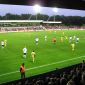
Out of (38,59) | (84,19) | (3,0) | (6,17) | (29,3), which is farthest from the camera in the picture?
(84,19)

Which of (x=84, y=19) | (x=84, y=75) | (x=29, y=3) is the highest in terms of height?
(x=29, y=3)

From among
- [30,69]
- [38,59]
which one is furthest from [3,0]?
[38,59]

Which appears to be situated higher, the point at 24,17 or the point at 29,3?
the point at 29,3

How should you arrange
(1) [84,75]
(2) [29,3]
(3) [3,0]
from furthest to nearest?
(1) [84,75] → (2) [29,3] → (3) [3,0]

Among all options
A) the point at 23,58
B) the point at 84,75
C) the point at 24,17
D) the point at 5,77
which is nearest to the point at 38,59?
the point at 23,58

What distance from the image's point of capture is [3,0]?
6863 millimetres

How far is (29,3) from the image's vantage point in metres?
7.41

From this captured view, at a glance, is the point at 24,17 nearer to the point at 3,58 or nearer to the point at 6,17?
the point at 6,17

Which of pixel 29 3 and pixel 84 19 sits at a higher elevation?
pixel 29 3

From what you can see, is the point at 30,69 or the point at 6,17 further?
the point at 6,17

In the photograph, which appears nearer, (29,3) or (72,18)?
(29,3)

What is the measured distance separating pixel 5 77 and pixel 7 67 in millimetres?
3784

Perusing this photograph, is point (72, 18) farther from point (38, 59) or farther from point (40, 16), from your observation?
point (38, 59)

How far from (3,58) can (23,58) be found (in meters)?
2.13
